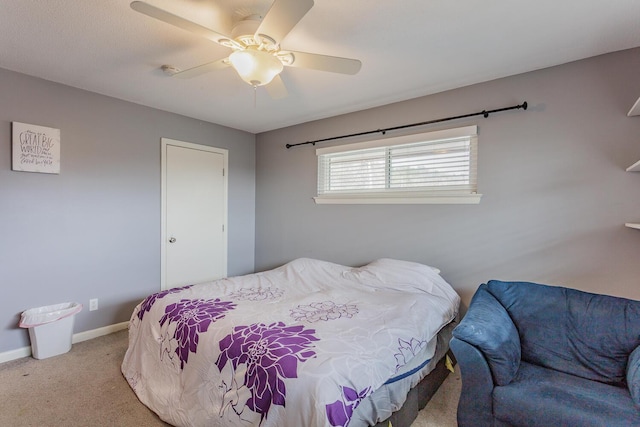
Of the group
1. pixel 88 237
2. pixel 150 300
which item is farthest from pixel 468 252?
pixel 88 237

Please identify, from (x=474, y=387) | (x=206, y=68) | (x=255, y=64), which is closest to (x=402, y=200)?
(x=474, y=387)

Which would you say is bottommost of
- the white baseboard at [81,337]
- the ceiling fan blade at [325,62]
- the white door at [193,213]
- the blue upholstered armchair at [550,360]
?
the white baseboard at [81,337]

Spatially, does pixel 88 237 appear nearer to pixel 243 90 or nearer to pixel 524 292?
pixel 243 90

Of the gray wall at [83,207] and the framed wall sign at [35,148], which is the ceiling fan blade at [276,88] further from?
the framed wall sign at [35,148]

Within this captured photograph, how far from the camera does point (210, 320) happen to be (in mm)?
1927

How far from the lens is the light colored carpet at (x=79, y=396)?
6.31ft

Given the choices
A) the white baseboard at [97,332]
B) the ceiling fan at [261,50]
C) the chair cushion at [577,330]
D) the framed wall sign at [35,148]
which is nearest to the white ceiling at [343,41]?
the ceiling fan at [261,50]

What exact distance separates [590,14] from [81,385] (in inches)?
159

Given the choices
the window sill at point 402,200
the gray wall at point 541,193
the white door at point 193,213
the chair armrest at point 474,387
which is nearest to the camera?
the chair armrest at point 474,387

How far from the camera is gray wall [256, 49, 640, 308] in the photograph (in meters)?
2.15

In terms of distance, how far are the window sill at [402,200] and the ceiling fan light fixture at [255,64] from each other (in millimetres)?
1812

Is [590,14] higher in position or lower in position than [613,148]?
higher

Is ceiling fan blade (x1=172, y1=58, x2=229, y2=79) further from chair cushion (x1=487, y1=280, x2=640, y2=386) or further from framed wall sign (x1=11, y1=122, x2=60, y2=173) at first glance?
chair cushion (x1=487, y1=280, x2=640, y2=386)

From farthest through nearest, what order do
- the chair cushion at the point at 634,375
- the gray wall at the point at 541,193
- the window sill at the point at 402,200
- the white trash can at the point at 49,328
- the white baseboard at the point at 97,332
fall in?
the white baseboard at the point at 97,332
the window sill at the point at 402,200
the white trash can at the point at 49,328
the gray wall at the point at 541,193
the chair cushion at the point at 634,375
